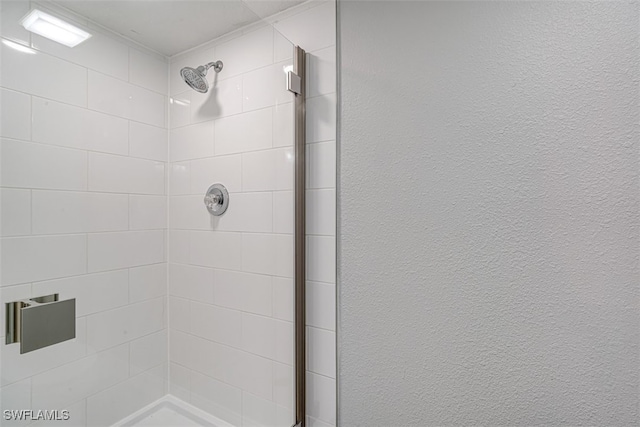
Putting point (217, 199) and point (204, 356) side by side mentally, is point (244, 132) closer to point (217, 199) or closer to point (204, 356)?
point (217, 199)

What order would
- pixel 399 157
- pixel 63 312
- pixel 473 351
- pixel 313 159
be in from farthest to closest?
pixel 313 159, pixel 399 157, pixel 473 351, pixel 63 312

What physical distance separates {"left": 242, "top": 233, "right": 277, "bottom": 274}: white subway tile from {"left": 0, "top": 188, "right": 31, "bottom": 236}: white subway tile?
1.63ft

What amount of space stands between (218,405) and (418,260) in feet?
2.47

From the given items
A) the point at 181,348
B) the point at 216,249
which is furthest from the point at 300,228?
the point at 181,348

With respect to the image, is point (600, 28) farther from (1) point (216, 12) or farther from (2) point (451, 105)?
(1) point (216, 12)

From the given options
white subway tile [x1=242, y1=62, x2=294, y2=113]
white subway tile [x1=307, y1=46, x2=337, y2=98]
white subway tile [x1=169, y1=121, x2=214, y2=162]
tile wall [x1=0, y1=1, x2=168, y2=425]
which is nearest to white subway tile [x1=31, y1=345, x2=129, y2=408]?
tile wall [x1=0, y1=1, x2=168, y2=425]

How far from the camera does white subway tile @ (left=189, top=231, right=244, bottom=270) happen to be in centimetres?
90

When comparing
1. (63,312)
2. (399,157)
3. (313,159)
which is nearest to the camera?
(63,312)

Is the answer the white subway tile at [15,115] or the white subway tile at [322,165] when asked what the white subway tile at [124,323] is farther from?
the white subway tile at [322,165]

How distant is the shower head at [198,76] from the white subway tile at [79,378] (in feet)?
2.35

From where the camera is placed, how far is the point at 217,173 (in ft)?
3.05

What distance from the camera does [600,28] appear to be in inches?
30.0

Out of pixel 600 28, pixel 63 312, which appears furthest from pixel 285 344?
pixel 600 28

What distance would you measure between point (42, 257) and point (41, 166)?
0.19m
